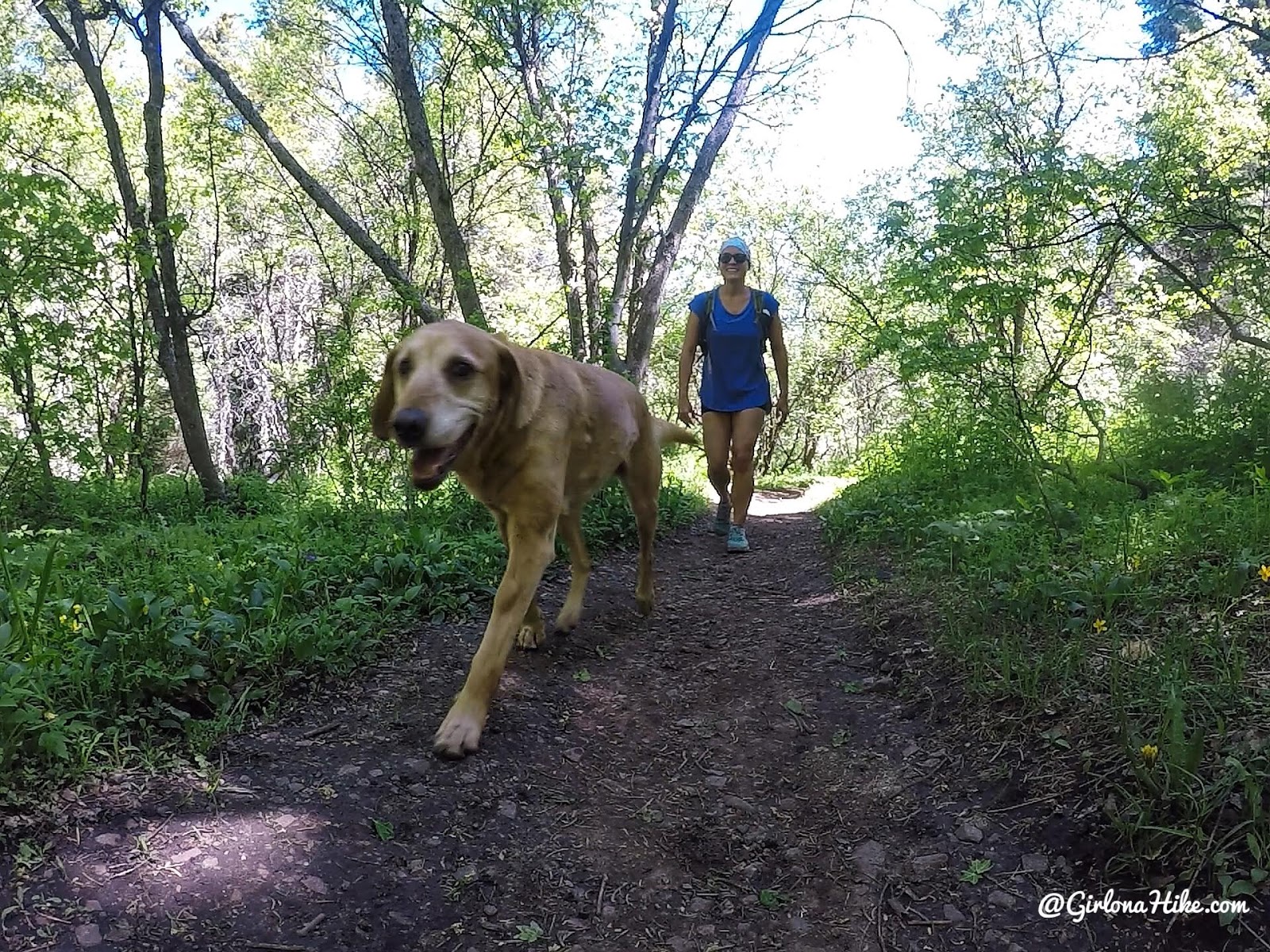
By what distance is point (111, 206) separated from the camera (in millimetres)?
6098

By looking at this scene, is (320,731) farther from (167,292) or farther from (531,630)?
(167,292)

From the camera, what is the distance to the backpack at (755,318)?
5988 mm

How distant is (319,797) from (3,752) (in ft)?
2.55

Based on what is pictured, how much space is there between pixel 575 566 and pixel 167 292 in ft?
18.3

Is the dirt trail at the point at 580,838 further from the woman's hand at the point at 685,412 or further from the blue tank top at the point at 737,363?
the woman's hand at the point at 685,412

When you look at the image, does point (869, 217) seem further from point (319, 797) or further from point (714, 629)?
point (319, 797)

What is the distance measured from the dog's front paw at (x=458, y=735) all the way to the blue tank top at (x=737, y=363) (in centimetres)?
387

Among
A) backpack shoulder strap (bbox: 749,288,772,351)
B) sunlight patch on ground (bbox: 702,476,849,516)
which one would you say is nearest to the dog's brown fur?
backpack shoulder strap (bbox: 749,288,772,351)

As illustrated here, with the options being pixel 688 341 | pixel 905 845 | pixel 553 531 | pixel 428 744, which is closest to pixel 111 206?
pixel 688 341

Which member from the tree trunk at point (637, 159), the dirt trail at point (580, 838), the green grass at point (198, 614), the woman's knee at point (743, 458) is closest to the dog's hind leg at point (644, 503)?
the green grass at point (198, 614)

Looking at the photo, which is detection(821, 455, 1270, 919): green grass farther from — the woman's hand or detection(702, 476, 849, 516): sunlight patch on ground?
detection(702, 476, 849, 516): sunlight patch on ground

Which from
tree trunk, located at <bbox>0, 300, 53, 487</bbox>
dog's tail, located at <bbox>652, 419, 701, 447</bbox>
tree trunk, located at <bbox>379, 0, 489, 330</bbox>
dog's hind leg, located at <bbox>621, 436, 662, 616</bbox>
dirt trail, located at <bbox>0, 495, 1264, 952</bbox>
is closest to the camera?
dirt trail, located at <bbox>0, 495, 1264, 952</bbox>

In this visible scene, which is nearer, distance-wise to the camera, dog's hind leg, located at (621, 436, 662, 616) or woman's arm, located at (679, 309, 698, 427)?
dog's hind leg, located at (621, 436, 662, 616)

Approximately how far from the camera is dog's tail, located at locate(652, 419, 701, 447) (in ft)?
15.2
